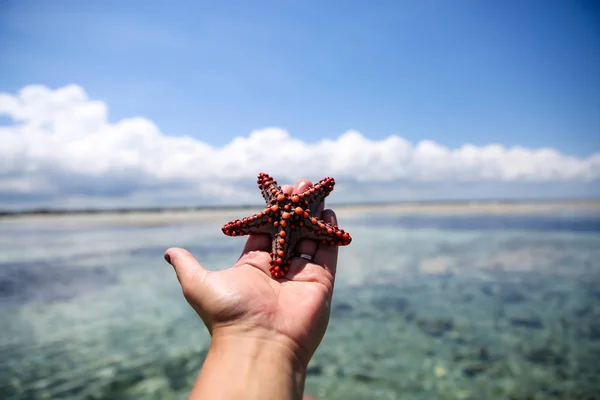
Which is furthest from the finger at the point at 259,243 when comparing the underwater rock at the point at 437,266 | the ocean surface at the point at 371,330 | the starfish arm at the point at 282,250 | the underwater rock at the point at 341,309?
the underwater rock at the point at 437,266

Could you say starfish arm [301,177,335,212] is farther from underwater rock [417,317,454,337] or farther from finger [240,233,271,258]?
underwater rock [417,317,454,337]

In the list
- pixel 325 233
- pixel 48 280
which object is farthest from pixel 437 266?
pixel 48 280

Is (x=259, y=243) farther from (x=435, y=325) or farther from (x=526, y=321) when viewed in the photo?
(x=526, y=321)

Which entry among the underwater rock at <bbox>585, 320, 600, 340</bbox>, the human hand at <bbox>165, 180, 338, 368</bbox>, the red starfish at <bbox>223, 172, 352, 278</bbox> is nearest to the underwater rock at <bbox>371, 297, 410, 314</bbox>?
the underwater rock at <bbox>585, 320, 600, 340</bbox>

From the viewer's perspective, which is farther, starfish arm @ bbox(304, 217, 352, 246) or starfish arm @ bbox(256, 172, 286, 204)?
starfish arm @ bbox(256, 172, 286, 204)

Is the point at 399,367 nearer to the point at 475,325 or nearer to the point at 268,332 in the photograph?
the point at 475,325

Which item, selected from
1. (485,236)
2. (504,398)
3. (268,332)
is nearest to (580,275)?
(504,398)
